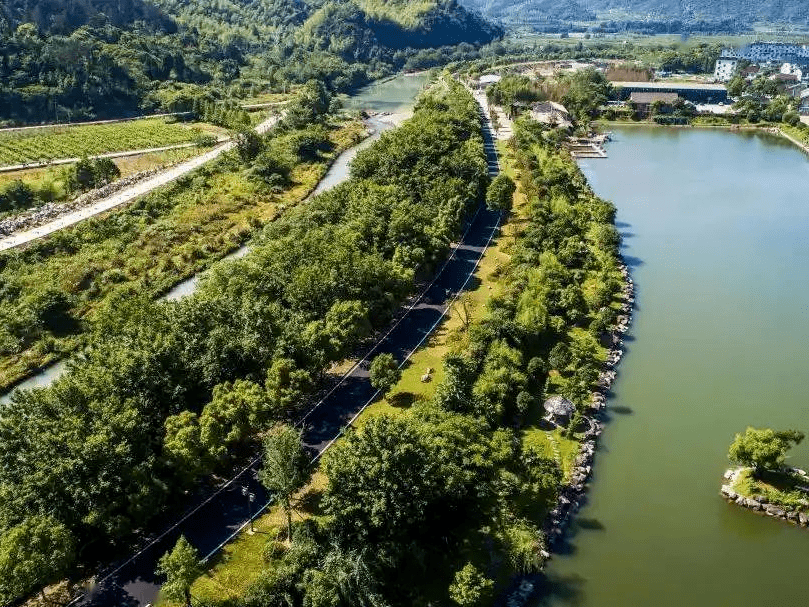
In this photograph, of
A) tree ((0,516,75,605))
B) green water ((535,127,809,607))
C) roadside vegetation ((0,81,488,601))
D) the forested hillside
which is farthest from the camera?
the forested hillside

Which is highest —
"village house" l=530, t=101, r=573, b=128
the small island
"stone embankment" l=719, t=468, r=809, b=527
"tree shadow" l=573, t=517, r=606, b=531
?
"village house" l=530, t=101, r=573, b=128

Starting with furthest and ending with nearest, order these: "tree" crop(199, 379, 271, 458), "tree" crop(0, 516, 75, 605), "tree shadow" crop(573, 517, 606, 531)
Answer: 1. "tree shadow" crop(573, 517, 606, 531)
2. "tree" crop(199, 379, 271, 458)
3. "tree" crop(0, 516, 75, 605)

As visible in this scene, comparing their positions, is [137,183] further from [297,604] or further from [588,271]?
[297,604]

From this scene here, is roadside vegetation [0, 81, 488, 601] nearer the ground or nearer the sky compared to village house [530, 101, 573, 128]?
nearer the ground

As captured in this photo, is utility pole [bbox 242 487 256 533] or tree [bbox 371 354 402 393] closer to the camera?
utility pole [bbox 242 487 256 533]

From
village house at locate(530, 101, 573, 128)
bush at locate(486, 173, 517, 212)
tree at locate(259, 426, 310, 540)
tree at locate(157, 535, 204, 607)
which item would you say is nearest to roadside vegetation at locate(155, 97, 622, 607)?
tree at locate(259, 426, 310, 540)

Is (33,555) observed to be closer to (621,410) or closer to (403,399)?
(403,399)

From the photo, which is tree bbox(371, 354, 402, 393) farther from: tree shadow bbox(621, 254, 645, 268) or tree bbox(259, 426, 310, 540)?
tree shadow bbox(621, 254, 645, 268)

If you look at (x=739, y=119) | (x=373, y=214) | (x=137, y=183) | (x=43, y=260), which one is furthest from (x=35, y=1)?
(x=739, y=119)
